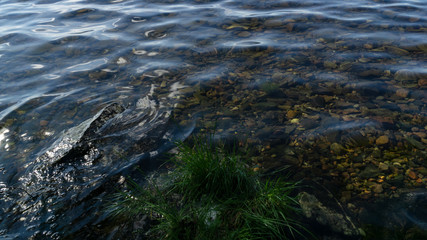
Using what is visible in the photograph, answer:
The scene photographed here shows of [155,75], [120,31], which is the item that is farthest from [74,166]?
[120,31]

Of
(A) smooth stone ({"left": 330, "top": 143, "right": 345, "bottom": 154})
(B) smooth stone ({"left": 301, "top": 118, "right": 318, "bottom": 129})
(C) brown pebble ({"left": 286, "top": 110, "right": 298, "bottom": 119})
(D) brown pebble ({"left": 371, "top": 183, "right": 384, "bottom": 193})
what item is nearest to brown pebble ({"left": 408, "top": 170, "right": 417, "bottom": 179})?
(D) brown pebble ({"left": 371, "top": 183, "right": 384, "bottom": 193})

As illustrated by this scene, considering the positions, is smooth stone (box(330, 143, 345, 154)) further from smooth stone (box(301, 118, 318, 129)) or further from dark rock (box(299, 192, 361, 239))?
dark rock (box(299, 192, 361, 239))

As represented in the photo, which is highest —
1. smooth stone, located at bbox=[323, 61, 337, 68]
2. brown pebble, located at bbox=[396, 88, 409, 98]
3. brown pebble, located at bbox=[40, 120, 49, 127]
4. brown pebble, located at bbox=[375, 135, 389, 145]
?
smooth stone, located at bbox=[323, 61, 337, 68]

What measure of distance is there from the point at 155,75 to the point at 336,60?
10.5ft

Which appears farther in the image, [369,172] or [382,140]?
[382,140]

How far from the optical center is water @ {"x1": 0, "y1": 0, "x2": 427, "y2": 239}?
319cm

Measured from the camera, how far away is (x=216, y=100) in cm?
479

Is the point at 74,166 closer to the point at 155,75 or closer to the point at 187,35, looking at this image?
the point at 155,75

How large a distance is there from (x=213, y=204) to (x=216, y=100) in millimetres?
2303

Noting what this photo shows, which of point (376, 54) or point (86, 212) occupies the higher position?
point (376, 54)

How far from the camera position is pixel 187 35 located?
7.25 m

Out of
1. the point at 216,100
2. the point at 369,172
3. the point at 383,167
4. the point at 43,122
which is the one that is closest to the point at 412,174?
the point at 383,167

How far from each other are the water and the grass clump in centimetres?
53

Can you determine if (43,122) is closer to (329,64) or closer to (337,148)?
(337,148)
